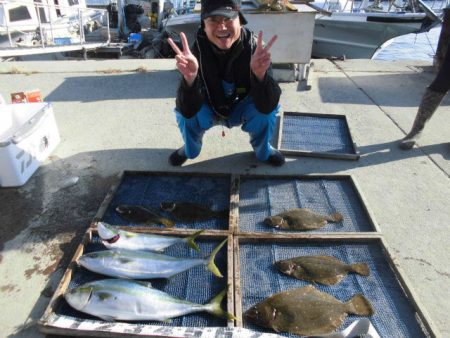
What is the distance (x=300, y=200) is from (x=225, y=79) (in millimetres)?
1221

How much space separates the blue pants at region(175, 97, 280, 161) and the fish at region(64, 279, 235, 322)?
158cm

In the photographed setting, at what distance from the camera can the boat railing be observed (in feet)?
35.6

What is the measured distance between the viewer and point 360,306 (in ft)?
6.89

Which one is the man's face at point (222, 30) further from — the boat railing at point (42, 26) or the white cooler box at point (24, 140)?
the boat railing at point (42, 26)

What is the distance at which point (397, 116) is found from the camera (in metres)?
→ 4.77

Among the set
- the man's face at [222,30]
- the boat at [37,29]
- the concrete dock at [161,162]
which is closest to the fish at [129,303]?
the concrete dock at [161,162]

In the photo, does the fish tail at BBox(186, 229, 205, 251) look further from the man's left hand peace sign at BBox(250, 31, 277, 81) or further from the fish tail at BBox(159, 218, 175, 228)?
the man's left hand peace sign at BBox(250, 31, 277, 81)

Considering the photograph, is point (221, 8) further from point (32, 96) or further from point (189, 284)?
point (32, 96)

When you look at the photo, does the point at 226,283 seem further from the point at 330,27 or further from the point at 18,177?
the point at 330,27

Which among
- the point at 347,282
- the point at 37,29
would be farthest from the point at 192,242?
the point at 37,29

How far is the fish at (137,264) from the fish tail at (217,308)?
0.54 feet

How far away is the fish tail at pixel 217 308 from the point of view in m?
1.98

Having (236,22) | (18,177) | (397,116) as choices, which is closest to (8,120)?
(18,177)

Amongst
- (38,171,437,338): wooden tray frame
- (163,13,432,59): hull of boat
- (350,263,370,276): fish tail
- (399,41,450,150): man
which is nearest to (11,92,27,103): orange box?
(38,171,437,338): wooden tray frame
